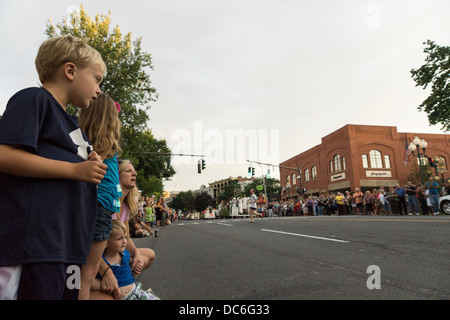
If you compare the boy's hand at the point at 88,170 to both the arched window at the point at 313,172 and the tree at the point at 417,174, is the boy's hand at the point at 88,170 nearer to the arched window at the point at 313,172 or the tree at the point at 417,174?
the tree at the point at 417,174

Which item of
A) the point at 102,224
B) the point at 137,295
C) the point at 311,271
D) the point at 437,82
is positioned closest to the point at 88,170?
the point at 102,224

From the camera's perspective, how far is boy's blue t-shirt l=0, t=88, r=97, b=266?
115 centimetres

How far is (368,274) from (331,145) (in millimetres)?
43126

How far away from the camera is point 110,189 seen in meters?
1.89

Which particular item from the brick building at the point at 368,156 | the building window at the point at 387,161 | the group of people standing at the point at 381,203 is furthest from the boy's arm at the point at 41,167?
the building window at the point at 387,161

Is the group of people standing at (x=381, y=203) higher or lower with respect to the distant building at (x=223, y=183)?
lower

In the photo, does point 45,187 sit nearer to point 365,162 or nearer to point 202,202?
point 365,162

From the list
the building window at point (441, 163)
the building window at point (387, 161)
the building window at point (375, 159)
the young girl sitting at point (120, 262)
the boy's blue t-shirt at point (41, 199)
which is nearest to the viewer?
the boy's blue t-shirt at point (41, 199)

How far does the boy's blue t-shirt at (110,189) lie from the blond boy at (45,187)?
0.39m

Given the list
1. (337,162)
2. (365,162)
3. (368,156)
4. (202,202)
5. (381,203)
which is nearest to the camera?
(381,203)

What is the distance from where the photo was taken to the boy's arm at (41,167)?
117cm

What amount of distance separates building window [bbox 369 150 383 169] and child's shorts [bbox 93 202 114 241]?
4413 centimetres

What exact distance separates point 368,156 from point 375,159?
1.17 m

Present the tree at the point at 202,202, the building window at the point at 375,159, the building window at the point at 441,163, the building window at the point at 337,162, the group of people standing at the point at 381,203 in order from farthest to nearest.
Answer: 1. the tree at the point at 202,202
2. the building window at the point at 441,163
3. the building window at the point at 337,162
4. the building window at the point at 375,159
5. the group of people standing at the point at 381,203
